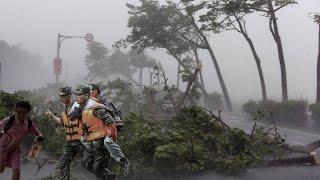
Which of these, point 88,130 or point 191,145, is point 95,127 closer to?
point 88,130

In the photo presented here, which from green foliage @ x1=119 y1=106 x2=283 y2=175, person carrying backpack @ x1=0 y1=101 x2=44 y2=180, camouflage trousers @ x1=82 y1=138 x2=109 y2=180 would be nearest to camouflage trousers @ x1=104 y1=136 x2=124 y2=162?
camouflage trousers @ x1=82 y1=138 x2=109 y2=180

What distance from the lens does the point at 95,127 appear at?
8.02 metres

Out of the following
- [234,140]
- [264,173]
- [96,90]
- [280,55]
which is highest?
[280,55]

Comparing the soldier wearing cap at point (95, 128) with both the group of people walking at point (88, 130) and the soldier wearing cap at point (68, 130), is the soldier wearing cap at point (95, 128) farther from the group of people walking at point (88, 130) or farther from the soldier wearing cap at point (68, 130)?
the soldier wearing cap at point (68, 130)

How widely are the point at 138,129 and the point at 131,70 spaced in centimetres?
5996

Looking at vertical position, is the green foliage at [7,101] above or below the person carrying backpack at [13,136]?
above

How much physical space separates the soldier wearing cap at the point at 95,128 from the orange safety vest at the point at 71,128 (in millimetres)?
367

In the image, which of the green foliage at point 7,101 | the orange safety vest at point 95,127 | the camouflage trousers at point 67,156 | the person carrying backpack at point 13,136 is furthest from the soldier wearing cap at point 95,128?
the green foliage at point 7,101

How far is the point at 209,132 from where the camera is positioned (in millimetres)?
10961

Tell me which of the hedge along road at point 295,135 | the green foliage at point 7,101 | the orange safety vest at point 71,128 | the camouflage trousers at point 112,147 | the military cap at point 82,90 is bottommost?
the hedge along road at point 295,135

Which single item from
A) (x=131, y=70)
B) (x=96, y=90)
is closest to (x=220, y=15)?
(x=96, y=90)

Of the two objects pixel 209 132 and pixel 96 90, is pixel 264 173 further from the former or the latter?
pixel 96 90

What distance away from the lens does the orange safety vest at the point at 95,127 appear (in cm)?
793

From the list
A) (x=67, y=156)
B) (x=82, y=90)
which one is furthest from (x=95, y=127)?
(x=67, y=156)
